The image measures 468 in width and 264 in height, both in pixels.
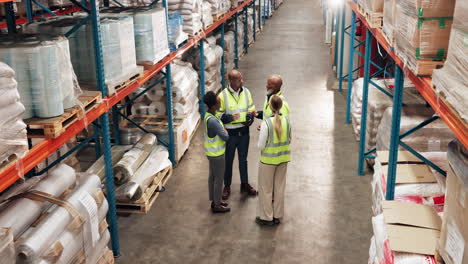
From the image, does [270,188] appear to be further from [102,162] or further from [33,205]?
[33,205]

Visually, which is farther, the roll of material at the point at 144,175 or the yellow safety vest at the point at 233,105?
the yellow safety vest at the point at 233,105

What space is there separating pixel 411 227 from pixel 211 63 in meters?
8.11

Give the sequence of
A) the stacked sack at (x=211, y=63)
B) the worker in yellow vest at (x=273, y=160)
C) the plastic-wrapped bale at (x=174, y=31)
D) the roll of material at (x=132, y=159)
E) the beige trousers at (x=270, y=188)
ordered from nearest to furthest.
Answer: the worker in yellow vest at (x=273, y=160), the beige trousers at (x=270, y=188), the roll of material at (x=132, y=159), the plastic-wrapped bale at (x=174, y=31), the stacked sack at (x=211, y=63)

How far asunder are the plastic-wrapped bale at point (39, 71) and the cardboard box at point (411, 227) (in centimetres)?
296

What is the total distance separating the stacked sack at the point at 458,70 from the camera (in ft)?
9.65

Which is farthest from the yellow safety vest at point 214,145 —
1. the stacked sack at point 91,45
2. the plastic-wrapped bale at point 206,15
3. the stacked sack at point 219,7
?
the stacked sack at point 219,7

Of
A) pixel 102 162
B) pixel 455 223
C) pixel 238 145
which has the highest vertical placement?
pixel 455 223

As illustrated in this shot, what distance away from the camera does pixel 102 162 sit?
284 inches

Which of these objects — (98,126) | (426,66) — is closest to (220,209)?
(98,126)

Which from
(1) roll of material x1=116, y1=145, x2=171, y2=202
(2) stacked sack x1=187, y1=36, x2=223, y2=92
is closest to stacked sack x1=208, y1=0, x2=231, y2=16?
(2) stacked sack x1=187, y1=36, x2=223, y2=92

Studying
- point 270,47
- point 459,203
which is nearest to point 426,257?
point 459,203

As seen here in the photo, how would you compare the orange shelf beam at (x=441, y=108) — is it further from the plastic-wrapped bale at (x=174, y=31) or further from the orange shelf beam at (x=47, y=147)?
the plastic-wrapped bale at (x=174, y=31)

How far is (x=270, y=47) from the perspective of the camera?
2042 centimetres

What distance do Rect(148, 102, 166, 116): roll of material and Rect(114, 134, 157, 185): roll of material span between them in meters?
1.02
